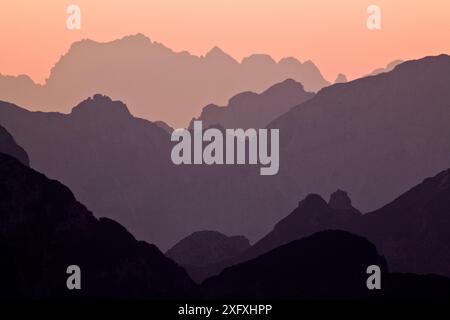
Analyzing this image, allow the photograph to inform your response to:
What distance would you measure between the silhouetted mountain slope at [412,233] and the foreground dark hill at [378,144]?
325 millimetres

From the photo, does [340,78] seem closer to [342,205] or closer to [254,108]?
[254,108]

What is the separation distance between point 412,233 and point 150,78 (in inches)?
259

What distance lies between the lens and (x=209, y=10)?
17672 millimetres

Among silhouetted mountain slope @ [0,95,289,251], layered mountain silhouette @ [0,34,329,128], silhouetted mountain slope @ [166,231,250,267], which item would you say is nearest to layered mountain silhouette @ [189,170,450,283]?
silhouetted mountain slope @ [166,231,250,267]

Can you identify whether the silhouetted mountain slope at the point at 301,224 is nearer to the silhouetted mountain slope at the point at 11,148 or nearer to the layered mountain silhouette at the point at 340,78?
the layered mountain silhouette at the point at 340,78

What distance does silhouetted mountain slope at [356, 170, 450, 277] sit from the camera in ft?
57.6

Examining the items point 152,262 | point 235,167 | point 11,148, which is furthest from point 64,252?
point 235,167

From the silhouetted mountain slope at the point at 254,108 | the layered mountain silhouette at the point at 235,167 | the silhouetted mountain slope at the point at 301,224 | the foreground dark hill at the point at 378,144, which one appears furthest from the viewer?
the silhouetted mountain slope at the point at 254,108

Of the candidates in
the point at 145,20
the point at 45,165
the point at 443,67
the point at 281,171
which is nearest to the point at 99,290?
the point at 45,165

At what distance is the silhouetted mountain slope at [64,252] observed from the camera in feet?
56.5

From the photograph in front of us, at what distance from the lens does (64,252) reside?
17.6 m

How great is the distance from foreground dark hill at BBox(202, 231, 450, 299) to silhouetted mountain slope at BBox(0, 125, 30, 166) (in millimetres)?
4819

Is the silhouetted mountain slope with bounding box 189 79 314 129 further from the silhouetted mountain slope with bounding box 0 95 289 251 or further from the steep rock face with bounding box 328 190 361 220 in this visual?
the steep rock face with bounding box 328 190 361 220

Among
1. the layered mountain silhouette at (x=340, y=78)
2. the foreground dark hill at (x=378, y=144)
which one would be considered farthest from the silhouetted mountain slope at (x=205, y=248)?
the layered mountain silhouette at (x=340, y=78)
